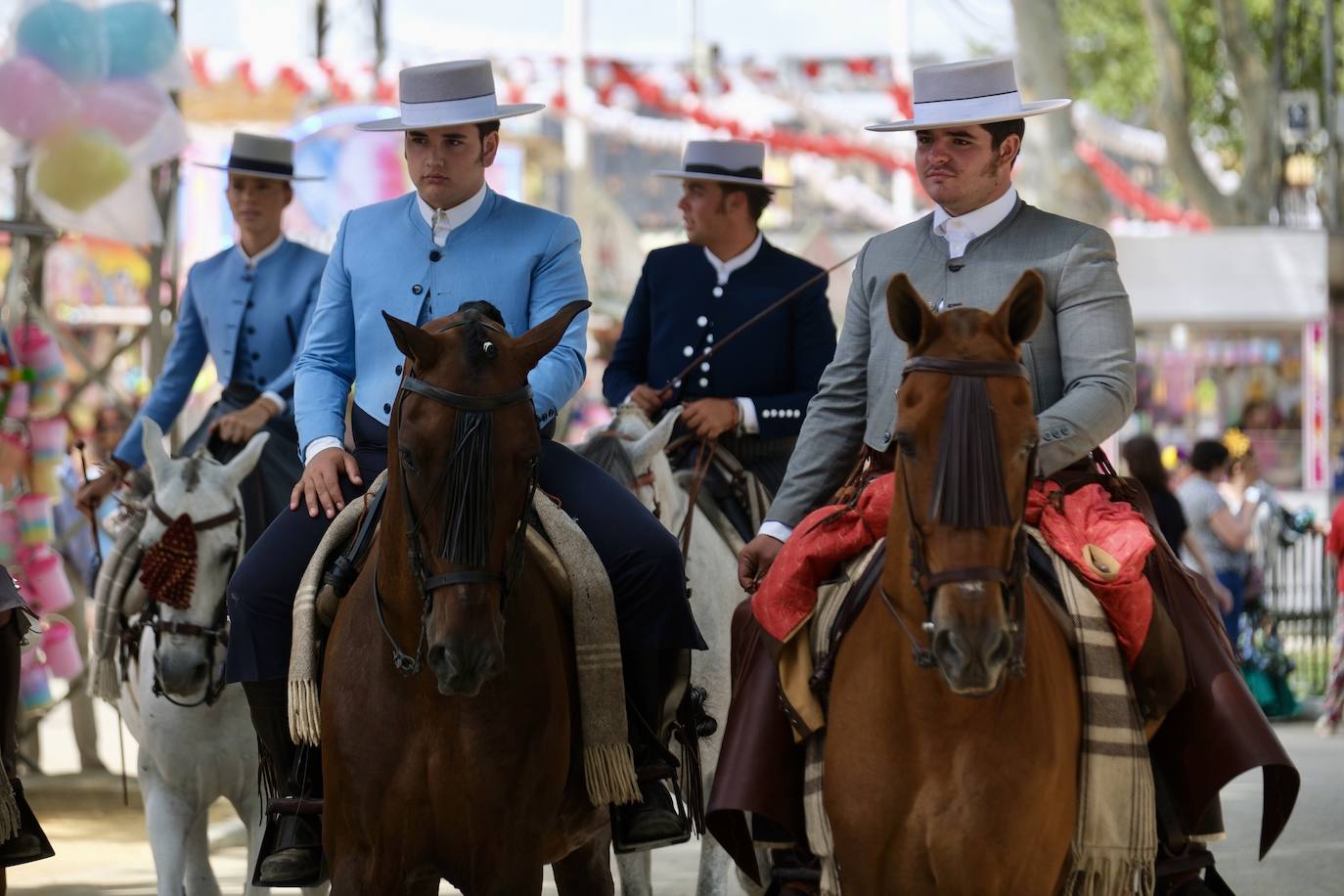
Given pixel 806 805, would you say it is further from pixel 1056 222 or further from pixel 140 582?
pixel 140 582

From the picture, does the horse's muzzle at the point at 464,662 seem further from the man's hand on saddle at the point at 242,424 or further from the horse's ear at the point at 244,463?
the man's hand on saddle at the point at 242,424

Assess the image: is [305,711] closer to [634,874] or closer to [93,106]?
[634,874]

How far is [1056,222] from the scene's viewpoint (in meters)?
4.91

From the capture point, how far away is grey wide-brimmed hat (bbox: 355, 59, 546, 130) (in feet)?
17.5

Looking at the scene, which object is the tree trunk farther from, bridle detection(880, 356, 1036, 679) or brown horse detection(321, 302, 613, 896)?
bridle detection(880, 356, 1036, 679)

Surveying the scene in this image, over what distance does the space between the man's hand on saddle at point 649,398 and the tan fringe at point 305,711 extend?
3109mm

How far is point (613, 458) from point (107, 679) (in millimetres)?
2270

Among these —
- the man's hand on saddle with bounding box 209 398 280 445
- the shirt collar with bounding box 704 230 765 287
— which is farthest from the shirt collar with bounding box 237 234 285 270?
the shirt collar with bounding box 704 230 765 287

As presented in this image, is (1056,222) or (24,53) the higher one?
(24,53)

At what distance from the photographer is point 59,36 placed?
8.88 meters

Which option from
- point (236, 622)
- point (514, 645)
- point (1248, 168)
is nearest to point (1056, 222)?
point (514, 645)

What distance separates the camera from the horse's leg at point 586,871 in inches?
217

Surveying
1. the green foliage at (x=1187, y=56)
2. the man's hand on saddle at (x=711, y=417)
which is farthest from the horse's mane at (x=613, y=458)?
the green foliage at (x=1187, y=56)

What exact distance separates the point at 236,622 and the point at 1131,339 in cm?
253
